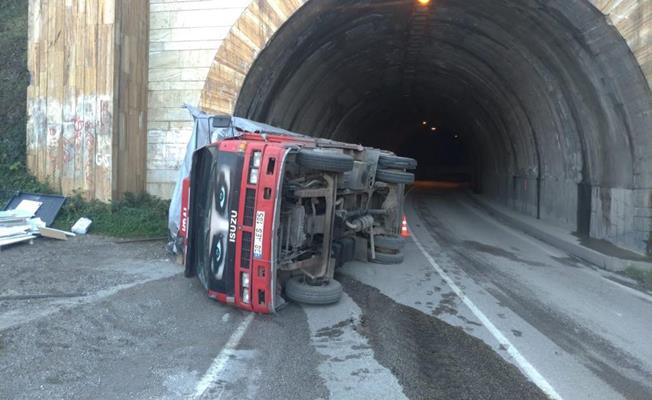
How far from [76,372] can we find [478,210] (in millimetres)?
18281

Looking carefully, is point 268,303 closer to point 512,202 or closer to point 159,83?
point 159,83

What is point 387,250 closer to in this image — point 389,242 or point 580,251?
point 389,242

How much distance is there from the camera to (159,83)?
11.3 m

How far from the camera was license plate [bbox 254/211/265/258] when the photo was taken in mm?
5246

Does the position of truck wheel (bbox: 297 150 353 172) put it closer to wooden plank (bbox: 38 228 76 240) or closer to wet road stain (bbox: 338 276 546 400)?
wet road stain (bbox: 338 276 546 400)

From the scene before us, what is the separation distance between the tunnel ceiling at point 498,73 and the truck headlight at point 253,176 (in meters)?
6.08

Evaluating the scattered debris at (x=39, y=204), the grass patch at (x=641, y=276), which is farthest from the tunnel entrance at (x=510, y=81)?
the scattered debris at (x=39, y=204)

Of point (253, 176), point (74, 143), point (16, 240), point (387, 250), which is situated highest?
point (74, 143)

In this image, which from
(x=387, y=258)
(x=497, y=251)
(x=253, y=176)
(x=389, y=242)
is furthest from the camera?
(x=497, y=251)

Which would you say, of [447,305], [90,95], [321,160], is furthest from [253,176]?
[90,95]

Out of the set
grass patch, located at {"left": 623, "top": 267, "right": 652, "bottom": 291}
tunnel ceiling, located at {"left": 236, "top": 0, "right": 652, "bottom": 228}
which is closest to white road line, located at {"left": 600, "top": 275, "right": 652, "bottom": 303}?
grass patch, located at {"left": 623, "top": 267, "right": 652, "bottom": 291}

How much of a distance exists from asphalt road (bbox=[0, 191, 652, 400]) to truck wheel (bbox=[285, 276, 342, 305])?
0.54ft

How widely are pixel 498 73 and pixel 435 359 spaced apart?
13351mm

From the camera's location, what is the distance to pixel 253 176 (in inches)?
213
